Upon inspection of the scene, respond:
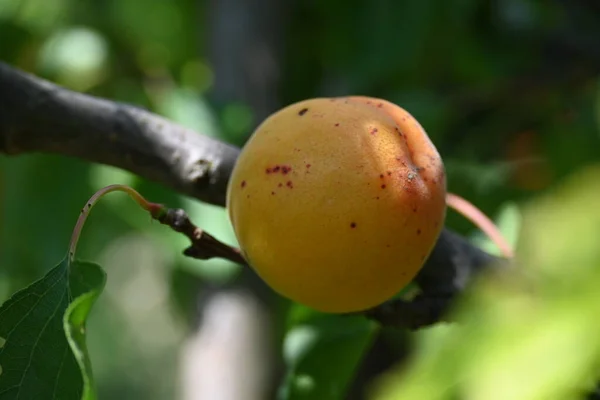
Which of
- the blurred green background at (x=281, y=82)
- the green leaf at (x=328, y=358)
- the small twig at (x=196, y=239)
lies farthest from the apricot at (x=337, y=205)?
the blurred green background at (x=281, y=82)

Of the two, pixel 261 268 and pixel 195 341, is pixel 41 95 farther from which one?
pixel 195 341

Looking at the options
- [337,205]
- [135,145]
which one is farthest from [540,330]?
[135,145]

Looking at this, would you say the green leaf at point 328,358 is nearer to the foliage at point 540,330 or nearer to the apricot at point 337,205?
the apricot at point 337,205

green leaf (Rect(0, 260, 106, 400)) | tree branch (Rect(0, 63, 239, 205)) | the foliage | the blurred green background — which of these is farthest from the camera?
the blurred green background

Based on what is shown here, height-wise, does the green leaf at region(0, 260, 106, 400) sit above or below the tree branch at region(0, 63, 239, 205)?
below

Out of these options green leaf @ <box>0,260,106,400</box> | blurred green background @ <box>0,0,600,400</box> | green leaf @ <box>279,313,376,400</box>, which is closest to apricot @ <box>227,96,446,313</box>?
green leaf @ <box>0,260,106,400</box>

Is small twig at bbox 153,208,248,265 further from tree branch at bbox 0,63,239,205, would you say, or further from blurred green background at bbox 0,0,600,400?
blurred green background at bbox 0,0,600,400

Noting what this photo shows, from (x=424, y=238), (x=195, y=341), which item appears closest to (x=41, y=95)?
(x=424, y=238)

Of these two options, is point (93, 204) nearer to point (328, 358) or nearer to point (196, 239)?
Result: point (196, 239)
